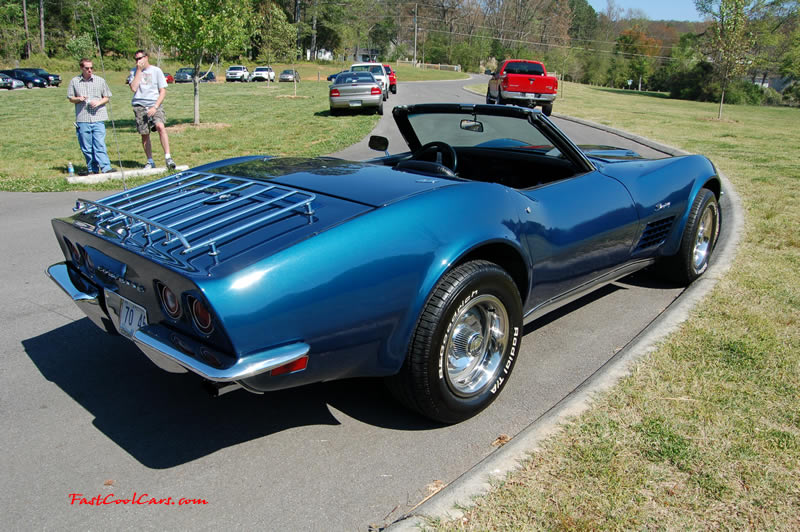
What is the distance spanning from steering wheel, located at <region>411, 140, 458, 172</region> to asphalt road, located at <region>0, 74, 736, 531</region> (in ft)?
3.96

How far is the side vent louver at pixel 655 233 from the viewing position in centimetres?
386

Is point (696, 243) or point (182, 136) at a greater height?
point (182, 136)

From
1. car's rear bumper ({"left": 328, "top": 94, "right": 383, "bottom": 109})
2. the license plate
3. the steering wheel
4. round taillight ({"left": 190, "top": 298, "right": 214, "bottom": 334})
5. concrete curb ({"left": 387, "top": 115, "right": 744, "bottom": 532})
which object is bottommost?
concrete curb ({"left": 387, "top": 115, "right": 744, "bottom": 532})

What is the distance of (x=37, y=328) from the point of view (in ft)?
12.3

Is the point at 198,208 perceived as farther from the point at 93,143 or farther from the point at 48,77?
the point at 48,77

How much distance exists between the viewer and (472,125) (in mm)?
3742

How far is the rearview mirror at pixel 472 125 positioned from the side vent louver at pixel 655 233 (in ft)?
4.13

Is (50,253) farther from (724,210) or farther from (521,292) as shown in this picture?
(724,210)

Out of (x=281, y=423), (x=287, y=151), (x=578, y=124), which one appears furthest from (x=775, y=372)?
(x=578, y=124)

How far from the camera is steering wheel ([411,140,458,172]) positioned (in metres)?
3.75

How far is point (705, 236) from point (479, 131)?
224cm

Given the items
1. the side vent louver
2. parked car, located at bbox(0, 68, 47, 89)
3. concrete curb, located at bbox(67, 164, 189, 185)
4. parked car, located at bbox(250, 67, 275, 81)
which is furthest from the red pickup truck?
parked car, located at bbox(0, 68, 47, 89)

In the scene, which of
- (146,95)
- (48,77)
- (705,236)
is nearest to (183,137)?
(146,95)

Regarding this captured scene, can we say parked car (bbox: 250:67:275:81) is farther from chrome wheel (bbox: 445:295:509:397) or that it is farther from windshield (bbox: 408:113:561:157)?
chrome wheel (bbox: 445:295:509:397)
